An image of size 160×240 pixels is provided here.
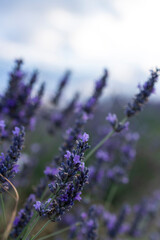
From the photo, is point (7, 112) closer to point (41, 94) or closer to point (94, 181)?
point (41, 94)

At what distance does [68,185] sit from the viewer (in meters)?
1.87

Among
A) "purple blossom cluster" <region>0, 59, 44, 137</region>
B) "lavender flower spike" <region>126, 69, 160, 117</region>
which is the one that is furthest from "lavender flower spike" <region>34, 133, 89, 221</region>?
"purple blossom cluster" <region>0, 59, 44, 137</region>

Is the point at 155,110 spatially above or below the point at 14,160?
above

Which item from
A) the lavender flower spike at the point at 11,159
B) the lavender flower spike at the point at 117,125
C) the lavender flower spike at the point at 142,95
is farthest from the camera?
the lavender flower spike at the point at 117,125

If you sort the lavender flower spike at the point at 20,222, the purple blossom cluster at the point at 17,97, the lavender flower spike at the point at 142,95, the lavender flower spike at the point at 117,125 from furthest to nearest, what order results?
the purple blossom cluster at the point at 17,97
the lavender flower spike at the point at 117,125
the lavender flower spike at the point at 142,95
the lavender flower spike at the point at 20,222

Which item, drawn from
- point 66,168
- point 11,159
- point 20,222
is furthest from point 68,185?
point 20,222

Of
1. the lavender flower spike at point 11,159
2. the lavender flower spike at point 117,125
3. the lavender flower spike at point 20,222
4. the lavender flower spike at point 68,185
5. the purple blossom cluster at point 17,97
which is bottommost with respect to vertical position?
the lavender flower spike at point 68,185

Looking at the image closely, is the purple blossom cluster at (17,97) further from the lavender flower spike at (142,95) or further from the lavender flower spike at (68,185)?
the lavender flower spike at (68,185)

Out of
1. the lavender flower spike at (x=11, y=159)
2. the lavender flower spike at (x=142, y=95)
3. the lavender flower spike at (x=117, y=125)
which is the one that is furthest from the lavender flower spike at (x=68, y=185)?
the lavender flower spike at (x=142, y=95)

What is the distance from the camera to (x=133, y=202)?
991cm

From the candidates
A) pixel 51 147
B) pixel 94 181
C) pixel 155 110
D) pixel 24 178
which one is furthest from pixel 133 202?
pixel 155 110

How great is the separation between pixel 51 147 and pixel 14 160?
31.2ft

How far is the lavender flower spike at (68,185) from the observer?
1.82m

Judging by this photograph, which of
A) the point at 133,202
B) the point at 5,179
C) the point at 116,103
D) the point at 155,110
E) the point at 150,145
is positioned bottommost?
the point at 5,179
